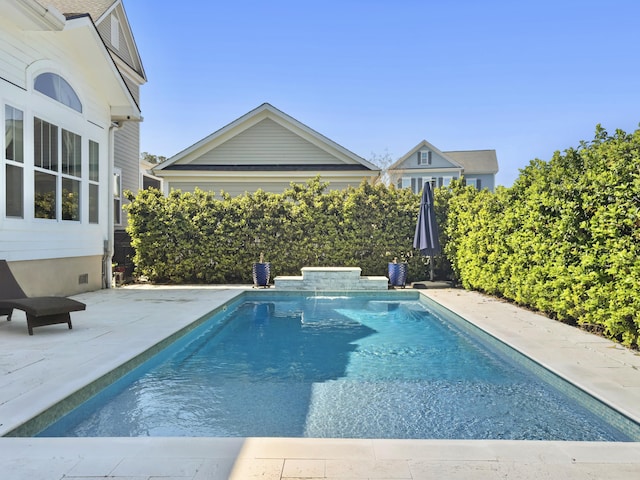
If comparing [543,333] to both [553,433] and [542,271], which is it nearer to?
[542,271]

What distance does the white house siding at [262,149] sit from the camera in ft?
57.3

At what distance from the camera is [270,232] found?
13297 mm

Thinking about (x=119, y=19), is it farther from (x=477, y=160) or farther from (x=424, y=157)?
(x=477, y=160)

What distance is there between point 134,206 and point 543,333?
10.9 meters

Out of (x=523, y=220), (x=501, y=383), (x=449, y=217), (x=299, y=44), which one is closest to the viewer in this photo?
(x=501, y=383)

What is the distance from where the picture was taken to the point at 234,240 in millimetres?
13219

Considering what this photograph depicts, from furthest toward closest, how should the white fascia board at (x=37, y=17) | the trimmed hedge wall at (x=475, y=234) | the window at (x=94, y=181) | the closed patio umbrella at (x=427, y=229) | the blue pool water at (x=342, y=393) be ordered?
the closed patio umbrella at (x=427, y=229)
the window at (x=94, y=181)
the white fascia board at (x=37, y=17)
the trimmed hedge wall at (x=475, y=234)
the blue pool water at (x=342, y=393)

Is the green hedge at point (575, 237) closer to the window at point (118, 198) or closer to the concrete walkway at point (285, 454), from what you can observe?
the concrete walkway at point (285, 454)

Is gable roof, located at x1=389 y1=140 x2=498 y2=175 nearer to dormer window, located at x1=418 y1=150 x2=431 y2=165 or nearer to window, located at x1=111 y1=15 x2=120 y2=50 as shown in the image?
dormer window, located at x1=418 y1=150 x2=431 y2=165

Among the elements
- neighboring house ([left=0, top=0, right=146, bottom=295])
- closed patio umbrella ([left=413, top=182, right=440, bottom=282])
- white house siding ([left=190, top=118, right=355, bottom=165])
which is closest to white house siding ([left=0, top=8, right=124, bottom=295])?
neighboring house ([left=0, top=0, right=146, bottom=295])

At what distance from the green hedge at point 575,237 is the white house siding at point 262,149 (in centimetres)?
876

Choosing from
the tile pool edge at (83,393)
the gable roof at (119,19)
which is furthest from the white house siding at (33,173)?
the tile pool edge at (83,393)

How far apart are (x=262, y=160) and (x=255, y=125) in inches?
55.4

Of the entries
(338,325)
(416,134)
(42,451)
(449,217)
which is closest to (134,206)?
(338,325)
